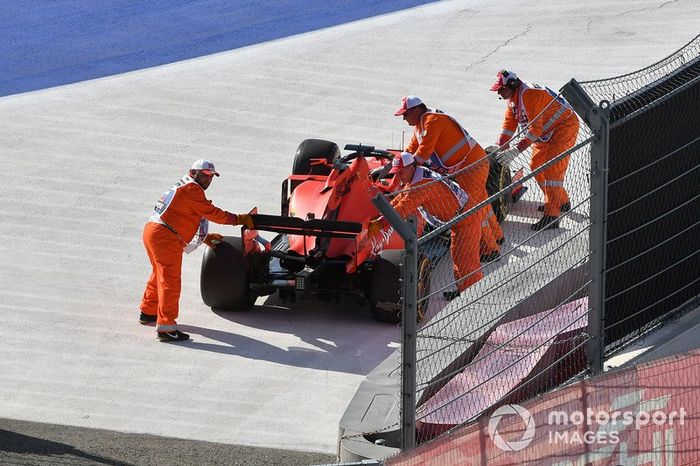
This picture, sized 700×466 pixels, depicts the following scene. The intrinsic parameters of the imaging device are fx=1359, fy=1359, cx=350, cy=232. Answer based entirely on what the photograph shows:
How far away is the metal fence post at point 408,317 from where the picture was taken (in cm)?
645

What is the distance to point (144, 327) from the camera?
446 inches

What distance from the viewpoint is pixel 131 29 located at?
20.9 m

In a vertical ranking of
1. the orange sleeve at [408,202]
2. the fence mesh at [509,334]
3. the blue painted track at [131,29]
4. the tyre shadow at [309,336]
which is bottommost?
the fence mesh at [509,334]

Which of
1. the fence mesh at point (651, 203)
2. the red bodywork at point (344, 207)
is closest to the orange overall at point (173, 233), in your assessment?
the red bodywork at point (344, 207)

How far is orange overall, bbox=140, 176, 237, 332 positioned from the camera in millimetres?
11047

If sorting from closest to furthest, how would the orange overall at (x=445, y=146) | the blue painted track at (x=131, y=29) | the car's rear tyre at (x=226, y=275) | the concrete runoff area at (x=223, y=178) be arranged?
the concrete runoff area at (x=223, y=178), the car's rear tyre at (x=226, y=275), the orange overall at (x=445, y=146), the blue painted track at (x=131, y=29)

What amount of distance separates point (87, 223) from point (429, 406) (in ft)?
21.5

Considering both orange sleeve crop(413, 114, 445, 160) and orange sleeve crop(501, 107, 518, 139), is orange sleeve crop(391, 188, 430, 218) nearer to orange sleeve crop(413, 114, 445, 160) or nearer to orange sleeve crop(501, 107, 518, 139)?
orange sleeve crop(413, 114, 445, 160)

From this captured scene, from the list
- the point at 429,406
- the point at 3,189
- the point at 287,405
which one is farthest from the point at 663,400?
the point at 3,189

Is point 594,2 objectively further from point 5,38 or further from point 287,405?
point 287,405

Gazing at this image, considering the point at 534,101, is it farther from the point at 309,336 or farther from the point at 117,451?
the point at 117,451

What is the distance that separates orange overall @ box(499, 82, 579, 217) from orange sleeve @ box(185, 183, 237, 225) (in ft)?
8.10

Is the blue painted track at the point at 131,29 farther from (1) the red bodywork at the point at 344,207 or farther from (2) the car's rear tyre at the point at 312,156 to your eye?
(1) the red bodywork at the point at 344,207
